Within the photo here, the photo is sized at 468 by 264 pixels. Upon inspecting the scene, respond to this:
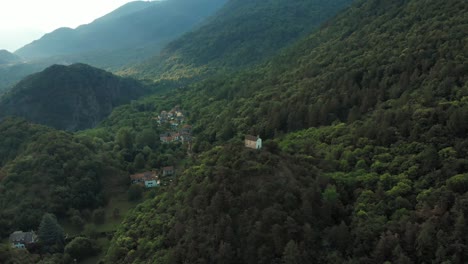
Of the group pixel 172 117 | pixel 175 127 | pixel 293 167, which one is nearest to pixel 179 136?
pixel 175 127

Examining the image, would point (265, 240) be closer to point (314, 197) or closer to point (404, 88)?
point (314, 197)

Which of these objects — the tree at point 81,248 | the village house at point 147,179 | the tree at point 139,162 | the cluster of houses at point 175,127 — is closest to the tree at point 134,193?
the village house at point 147,179

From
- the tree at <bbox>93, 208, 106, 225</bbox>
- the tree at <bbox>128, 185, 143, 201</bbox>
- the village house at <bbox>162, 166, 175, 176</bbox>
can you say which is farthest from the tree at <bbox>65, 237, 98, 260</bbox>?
the village house at <bbox>162, 166, 175, 176</bbox>

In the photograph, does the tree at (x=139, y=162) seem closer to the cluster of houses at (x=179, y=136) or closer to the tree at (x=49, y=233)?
the cluster of houses at (x=179, y=136)

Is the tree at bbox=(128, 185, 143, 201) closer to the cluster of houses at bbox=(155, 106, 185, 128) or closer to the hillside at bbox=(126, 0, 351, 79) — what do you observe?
the cluster of houses at bbox=(155, 106, 185, 128)

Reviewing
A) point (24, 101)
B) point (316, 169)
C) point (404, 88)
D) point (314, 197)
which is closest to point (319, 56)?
point (404, 88)

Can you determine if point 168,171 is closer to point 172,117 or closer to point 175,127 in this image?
point 175,127
